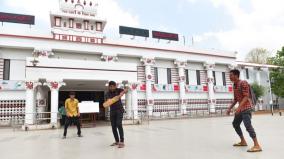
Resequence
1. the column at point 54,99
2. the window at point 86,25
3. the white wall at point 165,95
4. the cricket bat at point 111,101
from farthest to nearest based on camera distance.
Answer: the white wall at point 165,95 → the window at point 86,25 → the column at point 54,99 → the cricket bat at point 111,101

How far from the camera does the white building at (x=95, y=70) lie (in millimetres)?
15242

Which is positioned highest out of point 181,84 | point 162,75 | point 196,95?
point 162,75

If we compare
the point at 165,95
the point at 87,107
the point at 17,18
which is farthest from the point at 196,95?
the point at 17,18

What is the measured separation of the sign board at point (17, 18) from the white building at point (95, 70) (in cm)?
226

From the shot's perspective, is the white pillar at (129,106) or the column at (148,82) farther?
the column at (148,82)

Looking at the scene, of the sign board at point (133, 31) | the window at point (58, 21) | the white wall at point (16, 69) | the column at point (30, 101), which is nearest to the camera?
the column at point (30, 101)

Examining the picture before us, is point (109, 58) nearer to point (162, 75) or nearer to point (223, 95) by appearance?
point (162, 75)

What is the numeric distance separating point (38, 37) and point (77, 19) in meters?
5.01

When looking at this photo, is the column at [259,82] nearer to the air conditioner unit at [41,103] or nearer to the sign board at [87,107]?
the sign board at [87,107]

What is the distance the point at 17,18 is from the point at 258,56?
4611 cm

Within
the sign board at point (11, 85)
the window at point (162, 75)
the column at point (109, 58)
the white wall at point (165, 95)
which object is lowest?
the white wall at point (165, 95)

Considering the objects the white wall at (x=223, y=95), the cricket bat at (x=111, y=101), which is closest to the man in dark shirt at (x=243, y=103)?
the cricket bat at (x=111, y=101)

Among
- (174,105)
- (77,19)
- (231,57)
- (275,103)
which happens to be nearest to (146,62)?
(174,105)

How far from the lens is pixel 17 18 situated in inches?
971
